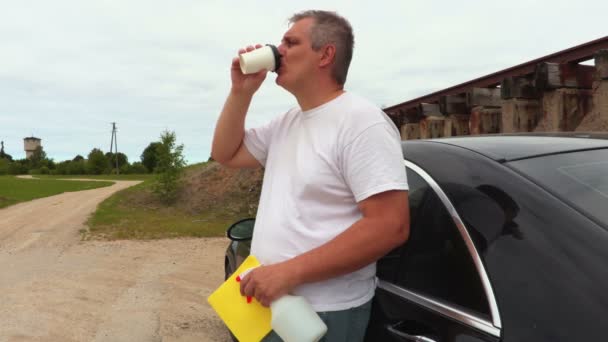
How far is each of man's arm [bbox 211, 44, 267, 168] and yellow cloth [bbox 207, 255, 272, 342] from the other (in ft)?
1.87

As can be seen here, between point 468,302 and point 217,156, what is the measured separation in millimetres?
1122

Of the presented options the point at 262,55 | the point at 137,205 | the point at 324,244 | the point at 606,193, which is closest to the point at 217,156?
the point at 262,55

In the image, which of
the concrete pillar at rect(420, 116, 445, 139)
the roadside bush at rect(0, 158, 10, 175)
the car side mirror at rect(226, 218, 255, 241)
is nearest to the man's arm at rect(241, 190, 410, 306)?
the car side mirror at rect(226, 218, 255, 241)

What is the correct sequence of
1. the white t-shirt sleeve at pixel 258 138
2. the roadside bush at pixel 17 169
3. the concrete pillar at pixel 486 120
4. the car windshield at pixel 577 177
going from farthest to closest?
the roadside bush at pixel 17 169
the concrete pillar at pixel 486 120
the white t-shirt sleeve at pixel 258 138
the car windshield at pixel 577 177

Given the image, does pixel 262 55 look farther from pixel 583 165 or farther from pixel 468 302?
pixel 583 165

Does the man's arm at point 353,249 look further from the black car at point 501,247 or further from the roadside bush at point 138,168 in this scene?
the roadside bush at point 138,168

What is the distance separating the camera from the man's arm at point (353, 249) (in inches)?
59.7

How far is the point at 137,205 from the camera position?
55.9ft

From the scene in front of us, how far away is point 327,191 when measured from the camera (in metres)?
1.63

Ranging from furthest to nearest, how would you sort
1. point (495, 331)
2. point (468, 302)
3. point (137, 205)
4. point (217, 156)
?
point (137, 205) → point (217, 156) → point (468, 302) → point (495, 331)

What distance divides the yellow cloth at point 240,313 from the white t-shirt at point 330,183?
0.42 ft

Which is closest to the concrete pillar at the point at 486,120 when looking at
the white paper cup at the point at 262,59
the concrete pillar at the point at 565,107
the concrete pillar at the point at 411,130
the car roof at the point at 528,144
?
the concrete pillar at the point at 565,107

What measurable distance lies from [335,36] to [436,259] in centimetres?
81

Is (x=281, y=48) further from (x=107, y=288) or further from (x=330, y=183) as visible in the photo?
(x=107, y=288)
